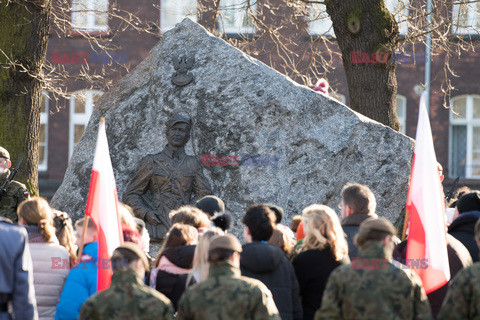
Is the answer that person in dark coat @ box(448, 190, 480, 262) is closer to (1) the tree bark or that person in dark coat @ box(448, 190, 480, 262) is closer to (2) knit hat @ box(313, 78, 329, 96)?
(2) knit hat @ box(313, 78, 329, 96)

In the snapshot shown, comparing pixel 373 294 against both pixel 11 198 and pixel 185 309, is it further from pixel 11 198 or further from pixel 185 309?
pixel 11 198

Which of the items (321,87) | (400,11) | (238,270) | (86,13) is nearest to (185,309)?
(238,270)

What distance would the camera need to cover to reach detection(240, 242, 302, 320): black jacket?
4.91m

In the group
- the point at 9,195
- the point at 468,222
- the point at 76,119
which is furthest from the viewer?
the point at 76,119

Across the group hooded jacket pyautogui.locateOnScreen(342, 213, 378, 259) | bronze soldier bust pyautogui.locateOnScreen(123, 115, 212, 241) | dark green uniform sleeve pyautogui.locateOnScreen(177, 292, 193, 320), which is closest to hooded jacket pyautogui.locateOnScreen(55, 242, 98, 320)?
dark green uniform sleeve pyautogui.locateOnScreen(177, 292, 193, 320)

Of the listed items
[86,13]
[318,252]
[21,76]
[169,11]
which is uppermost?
[169,11]

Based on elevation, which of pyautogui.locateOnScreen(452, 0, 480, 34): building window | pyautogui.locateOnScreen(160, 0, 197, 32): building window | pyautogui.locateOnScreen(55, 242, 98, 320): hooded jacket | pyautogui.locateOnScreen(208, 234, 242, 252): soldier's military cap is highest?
pyautogui.locateOnScreen(160, 0, 197, 32): building window

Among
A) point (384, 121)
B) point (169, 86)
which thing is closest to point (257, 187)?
point (169, 86)

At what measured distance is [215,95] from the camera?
921cm

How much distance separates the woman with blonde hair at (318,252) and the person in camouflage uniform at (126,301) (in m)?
1.26

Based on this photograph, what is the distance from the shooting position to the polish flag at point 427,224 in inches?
210

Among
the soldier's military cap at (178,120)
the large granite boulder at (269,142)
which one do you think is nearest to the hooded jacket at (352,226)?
the soldier's military cap at (178,120)

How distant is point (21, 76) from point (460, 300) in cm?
731

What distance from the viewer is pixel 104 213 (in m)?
5.35
